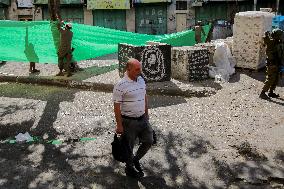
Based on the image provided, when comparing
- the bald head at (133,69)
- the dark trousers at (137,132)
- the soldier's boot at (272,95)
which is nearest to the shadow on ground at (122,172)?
the dark trousers at (137,132)

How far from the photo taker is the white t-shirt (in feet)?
15.7

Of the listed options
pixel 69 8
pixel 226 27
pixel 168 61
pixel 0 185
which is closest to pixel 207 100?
pixel 168 61

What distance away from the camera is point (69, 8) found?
26.5 m

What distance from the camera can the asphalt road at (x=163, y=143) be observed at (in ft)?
17.2

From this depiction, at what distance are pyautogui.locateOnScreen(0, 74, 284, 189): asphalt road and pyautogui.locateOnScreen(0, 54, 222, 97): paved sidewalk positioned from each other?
369 millimetres

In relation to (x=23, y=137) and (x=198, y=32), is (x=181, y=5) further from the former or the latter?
(x=23, y=137)

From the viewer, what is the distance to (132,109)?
4.89 meters

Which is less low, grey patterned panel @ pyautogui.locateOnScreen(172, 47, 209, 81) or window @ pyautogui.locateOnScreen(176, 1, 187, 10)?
window @ pyautogui.locateOnScreen(176, 1, 187, 10)

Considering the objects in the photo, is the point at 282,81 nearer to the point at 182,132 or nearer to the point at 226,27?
the point at 182,132

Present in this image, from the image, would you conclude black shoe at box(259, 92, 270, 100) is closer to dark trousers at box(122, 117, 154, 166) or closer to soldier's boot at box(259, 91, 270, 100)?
soldier's boot at box(259, 91, 270, 100)

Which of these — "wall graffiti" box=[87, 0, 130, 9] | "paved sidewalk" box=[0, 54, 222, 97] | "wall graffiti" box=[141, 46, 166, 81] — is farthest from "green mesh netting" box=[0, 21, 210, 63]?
"wall graffiti" box=[87, 0, 130, 9]

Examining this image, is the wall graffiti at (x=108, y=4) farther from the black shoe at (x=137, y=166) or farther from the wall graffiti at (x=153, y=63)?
the black shoe at (x=137, y=166)

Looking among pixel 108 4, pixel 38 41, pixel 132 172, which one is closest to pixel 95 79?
pixel 38 41

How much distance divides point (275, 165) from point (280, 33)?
12.2 ft
